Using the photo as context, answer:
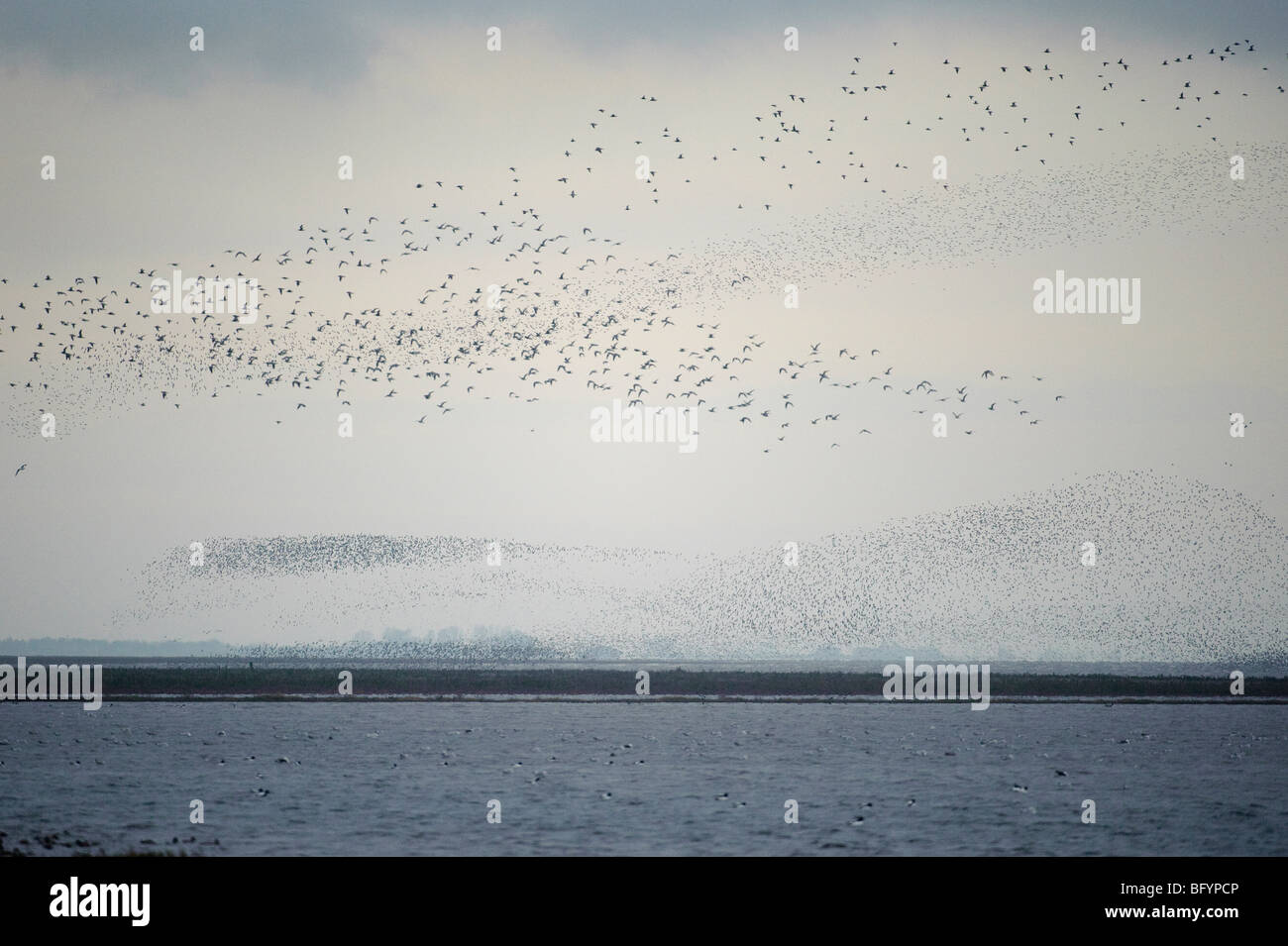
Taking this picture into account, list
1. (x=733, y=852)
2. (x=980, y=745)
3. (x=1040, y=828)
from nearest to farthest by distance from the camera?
(x=733, y=852) → (x=1040, y=828) → (x=980, y=745)

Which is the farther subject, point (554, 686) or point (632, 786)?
point (554, 686)

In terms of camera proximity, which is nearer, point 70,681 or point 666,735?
point 666,735

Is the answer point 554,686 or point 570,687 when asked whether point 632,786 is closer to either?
point 554,686

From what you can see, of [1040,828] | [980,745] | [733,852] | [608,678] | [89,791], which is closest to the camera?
[733,852]

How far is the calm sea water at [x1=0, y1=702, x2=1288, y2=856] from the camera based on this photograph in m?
45.2

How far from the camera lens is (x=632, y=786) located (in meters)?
60.3

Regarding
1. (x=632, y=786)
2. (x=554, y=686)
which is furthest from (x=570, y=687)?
(x=632, y=786)

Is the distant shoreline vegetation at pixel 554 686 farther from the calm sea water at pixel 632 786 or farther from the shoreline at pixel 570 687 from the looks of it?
the calm sea water at pixel 632 786

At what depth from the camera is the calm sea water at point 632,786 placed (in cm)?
4516

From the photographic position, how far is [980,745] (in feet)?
284
